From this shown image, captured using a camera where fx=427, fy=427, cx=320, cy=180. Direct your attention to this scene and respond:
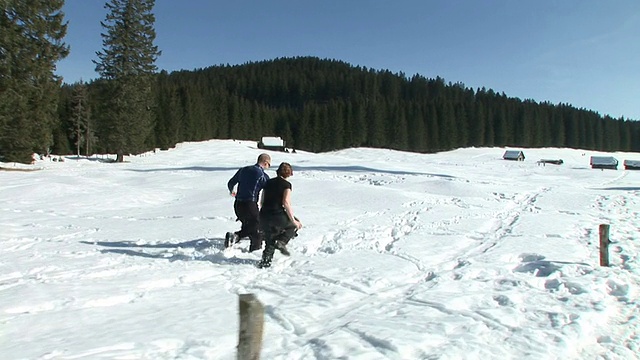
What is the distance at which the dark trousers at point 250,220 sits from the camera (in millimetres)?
7762

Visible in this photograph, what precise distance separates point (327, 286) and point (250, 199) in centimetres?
246

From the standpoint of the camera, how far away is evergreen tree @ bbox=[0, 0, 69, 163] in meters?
24.0

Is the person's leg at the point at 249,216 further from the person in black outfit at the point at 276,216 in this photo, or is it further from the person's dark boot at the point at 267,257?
the person's dark boot at the point at 267,257

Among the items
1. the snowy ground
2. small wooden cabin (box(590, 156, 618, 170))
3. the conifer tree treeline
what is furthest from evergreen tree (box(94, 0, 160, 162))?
small wooden cabin (box(590, 156, 618, 170))

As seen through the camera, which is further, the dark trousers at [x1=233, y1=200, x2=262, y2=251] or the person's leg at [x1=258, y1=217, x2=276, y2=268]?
the dark trousers at [x1=233, y1=200, x2=262, y2=251]

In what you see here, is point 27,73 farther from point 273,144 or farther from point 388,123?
point 388,123

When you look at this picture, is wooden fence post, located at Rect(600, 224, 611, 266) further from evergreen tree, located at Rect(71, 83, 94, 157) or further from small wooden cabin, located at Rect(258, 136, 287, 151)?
small wooden cabin, located at Rect(258, 136, 287, 151)

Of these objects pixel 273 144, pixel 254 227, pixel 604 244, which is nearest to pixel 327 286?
pixel 254 227

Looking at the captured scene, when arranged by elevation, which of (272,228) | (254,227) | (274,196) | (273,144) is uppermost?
(273,144)

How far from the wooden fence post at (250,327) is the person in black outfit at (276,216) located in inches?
57.2

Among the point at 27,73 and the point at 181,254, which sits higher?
the point at 27,73

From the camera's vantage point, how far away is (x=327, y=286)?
604 centimetres

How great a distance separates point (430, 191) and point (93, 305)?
15.9 meters

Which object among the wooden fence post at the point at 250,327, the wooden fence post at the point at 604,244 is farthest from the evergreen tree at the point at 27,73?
the wooden fence post at the point at 604,244
